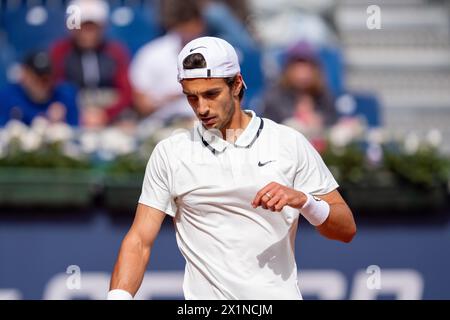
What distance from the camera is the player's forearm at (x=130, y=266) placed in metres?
4.17

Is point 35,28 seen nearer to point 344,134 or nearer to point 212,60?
point 344,134

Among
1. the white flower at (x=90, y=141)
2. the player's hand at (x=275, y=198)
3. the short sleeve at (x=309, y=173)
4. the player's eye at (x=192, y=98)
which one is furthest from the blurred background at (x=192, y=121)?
the player's hand at (x=275, y=198)

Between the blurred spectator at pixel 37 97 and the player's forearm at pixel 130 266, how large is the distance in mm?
3942

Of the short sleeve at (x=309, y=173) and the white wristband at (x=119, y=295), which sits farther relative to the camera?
the short sleeve at (x=309, y=173)

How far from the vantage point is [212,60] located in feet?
13.9

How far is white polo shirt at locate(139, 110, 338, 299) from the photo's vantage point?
4.27 meters

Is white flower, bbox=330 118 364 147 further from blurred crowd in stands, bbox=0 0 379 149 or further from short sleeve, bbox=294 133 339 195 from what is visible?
short sleeve, bbox=294 133 339 195

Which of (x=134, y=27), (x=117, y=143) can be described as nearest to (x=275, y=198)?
(x=117, y=143)

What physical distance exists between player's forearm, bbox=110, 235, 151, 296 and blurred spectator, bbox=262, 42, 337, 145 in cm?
394

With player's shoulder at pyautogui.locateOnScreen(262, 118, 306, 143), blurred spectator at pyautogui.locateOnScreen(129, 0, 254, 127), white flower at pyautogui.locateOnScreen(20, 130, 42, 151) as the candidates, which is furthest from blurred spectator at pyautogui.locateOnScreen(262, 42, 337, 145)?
player's shoulder at pyautogui.locateOnScreen(262, 118, 306, 143)

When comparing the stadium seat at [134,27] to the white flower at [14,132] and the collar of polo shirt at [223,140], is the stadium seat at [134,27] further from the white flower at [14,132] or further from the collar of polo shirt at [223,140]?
the collar of polo shirt at [223,140]
